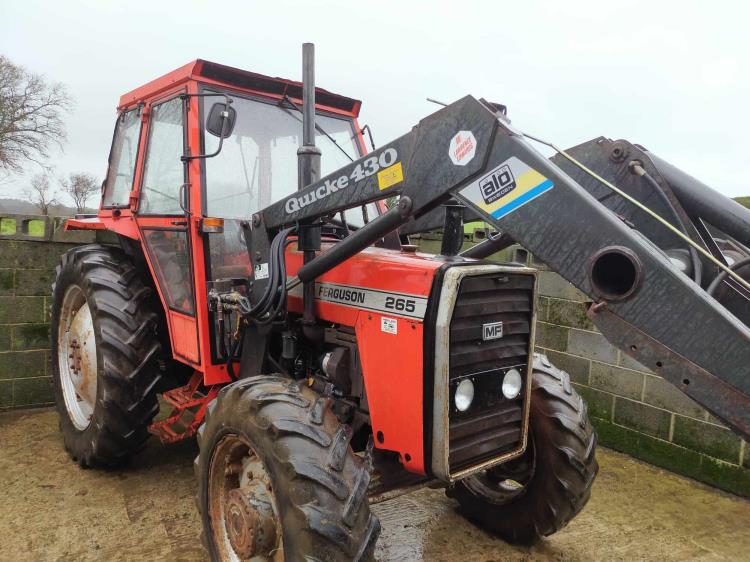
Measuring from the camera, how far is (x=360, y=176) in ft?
7.49

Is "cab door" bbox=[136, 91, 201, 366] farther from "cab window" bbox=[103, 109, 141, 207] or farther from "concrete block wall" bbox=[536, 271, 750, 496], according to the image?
"concrete block wall" bbox=[536, 271, 750, 496]

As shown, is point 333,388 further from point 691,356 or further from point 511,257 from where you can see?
point 511,257

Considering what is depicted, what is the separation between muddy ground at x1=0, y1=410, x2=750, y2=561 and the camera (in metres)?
2.82

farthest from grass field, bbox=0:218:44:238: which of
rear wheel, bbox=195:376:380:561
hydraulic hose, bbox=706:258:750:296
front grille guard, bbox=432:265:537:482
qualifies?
hydraulic hose, bbox=706:258:750:296

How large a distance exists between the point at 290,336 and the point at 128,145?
81.5 inches

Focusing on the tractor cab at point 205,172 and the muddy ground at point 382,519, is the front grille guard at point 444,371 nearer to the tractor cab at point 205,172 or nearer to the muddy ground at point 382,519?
the muddy ground at point 382,519

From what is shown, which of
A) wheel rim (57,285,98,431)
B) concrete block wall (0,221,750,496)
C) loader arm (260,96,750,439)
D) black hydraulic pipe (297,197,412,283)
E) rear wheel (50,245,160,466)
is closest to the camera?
loader arm (260,96,750,439)

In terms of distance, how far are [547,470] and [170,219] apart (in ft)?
7.95

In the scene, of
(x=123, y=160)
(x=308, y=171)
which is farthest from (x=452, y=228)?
(x=123, y=160)

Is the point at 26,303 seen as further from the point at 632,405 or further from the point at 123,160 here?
the point at 632,405

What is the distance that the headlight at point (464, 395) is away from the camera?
7.39 feet

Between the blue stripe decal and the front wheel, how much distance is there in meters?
1.25

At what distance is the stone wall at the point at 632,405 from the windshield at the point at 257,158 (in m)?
2.05

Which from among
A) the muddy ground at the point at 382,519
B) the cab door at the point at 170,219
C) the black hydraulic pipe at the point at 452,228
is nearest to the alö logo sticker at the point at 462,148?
the black hydraulic pipe at the point at 452,228
